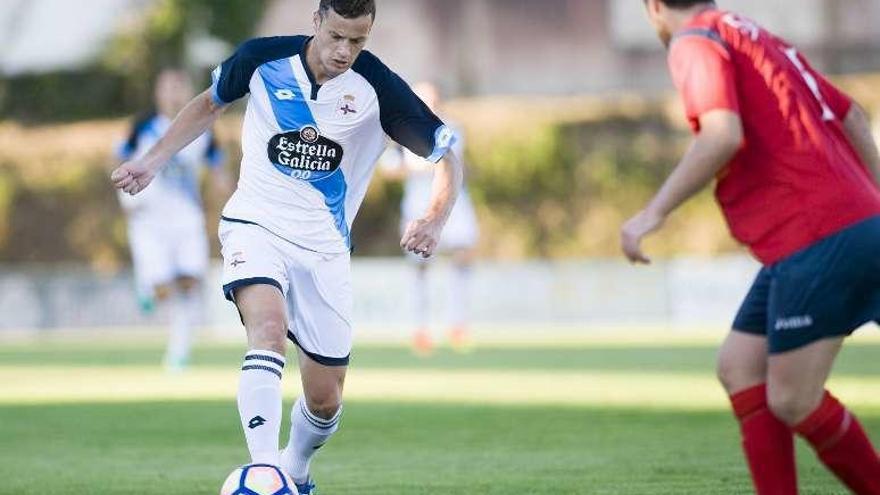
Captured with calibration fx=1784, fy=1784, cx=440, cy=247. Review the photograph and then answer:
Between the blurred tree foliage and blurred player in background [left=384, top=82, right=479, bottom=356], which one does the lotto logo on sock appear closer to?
blurred player in background [left=384, top=82, right=479, bottom=356]

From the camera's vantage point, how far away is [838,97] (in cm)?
612

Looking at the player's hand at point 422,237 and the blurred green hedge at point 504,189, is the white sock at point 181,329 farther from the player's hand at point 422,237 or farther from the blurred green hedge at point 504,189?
the blurred green hedge at point 504,189

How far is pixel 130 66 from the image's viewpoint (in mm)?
41812

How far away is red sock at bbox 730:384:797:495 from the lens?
5957mm

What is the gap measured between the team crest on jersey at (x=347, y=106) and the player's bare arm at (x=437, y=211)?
1.43ft

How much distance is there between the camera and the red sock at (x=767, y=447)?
19.5 ft

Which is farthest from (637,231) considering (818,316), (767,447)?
(767,447)

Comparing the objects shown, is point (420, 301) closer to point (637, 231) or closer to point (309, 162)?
point (309, 162)

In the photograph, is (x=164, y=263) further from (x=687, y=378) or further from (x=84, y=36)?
(x=84, y=36)

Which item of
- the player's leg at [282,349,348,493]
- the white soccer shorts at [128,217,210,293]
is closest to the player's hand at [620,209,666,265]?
the player's leg at [282,349,348,493]

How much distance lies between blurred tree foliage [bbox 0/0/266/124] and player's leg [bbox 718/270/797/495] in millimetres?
30404

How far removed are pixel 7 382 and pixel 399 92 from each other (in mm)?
9923

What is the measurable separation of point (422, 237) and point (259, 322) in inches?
30.2

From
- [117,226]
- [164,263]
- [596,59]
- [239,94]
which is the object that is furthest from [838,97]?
[117,226]
